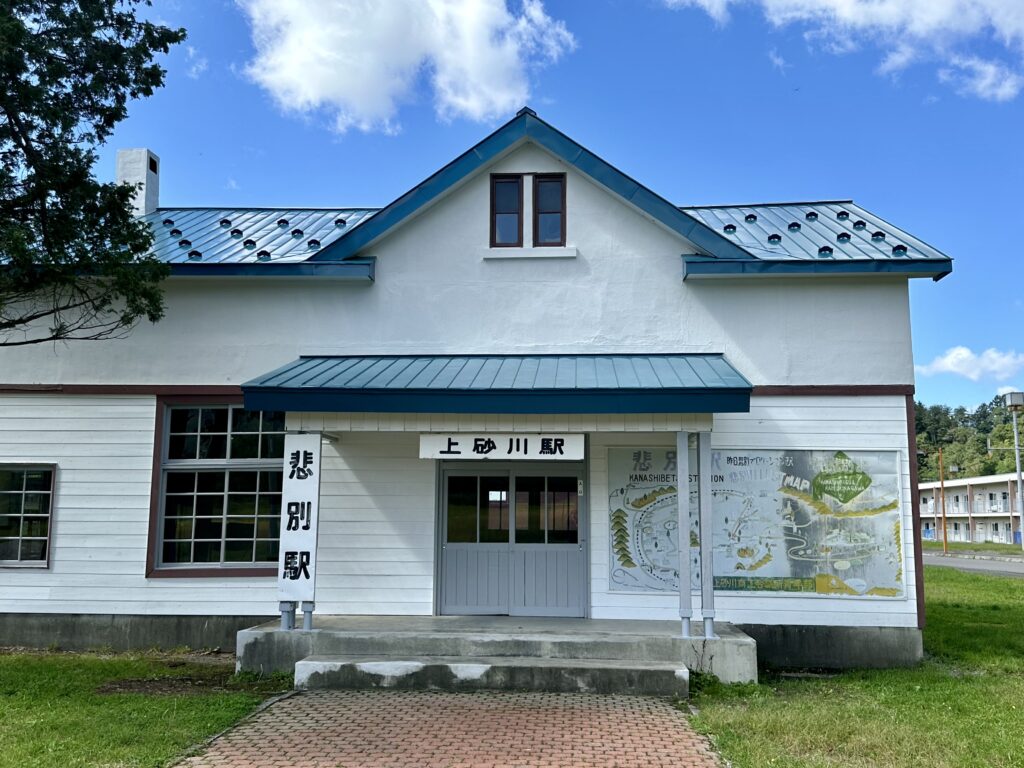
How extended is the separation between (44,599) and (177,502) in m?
2.12

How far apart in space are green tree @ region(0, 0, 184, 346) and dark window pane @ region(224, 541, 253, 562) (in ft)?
11.8

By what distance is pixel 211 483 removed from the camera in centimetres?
1145

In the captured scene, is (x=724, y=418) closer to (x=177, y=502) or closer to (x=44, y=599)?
(x=177, y=502)

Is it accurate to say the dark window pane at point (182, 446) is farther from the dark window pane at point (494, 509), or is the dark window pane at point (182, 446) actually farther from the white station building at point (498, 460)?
the dark window pane at point (494, 509)

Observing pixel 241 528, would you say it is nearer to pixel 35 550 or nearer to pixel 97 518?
pixel 97 518

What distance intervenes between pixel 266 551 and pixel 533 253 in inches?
212

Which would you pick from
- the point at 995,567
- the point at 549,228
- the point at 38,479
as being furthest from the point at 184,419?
the point at 995,567

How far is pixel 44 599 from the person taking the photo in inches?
443

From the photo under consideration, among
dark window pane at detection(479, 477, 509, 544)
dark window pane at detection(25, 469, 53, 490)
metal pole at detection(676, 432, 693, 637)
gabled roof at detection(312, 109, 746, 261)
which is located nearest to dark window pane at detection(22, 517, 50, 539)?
dark window pane at detection(25, 469, 53, 490)

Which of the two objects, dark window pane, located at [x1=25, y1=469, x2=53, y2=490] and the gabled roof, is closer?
the gabled roof

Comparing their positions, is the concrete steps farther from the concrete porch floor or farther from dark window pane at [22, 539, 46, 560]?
dark window pane at [22, 539, 46, 560]

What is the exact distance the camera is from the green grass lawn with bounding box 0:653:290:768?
6492mm

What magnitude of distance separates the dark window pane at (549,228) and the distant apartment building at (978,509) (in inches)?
2257

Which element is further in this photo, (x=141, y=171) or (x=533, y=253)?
(x=141, y=171)
